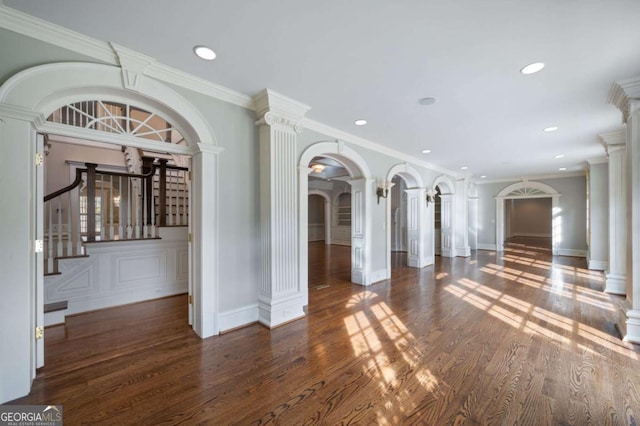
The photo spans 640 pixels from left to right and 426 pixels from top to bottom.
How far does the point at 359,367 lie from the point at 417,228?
4861 mm

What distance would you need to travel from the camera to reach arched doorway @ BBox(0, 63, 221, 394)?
184 centimetres

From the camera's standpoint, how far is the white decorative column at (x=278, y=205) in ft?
10.0

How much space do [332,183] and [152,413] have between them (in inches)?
412

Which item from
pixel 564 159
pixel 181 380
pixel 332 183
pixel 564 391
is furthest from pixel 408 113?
pixel 332 183

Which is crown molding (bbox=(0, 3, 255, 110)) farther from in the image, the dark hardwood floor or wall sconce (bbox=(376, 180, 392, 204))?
wall sconce (bbox=(376, 180, 392, 204))

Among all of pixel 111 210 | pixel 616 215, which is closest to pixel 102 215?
pixel 111 210

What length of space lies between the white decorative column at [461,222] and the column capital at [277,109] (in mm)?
6751

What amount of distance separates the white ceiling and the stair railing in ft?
8.25

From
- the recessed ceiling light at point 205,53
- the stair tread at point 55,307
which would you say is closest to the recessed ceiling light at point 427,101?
the recessed ceiling light at point 205,53

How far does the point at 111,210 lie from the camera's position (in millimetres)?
4094

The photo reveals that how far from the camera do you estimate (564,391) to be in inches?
75.7

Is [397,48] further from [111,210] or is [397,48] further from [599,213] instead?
[599,213]

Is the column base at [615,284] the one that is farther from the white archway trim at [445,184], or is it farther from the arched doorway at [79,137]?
the arched doorway at [79,137]

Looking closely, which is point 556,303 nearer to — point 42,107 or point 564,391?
point 564,391
